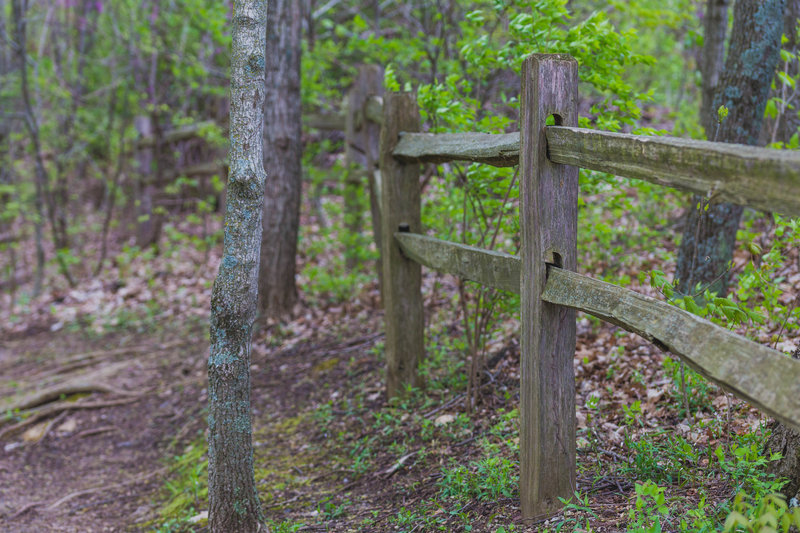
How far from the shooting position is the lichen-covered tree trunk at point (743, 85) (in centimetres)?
396

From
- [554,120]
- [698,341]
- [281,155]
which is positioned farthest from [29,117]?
[698,341]

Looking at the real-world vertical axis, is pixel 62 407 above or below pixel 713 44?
below

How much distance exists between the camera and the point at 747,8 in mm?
4027

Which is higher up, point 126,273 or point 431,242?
point 431,242

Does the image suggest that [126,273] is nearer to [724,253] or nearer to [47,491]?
[47,491]

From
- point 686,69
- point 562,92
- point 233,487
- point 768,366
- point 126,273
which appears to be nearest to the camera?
point 768,366

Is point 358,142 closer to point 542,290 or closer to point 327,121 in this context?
point 327,121

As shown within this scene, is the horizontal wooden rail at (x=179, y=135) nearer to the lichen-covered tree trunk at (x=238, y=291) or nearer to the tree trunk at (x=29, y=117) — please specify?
the tree trunk at (x=29, y=117)

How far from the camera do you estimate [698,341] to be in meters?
1.90

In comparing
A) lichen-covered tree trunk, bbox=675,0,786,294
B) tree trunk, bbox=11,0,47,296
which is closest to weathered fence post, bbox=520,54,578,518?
lichen-covered tree trunk, bbox=675,0,786,294

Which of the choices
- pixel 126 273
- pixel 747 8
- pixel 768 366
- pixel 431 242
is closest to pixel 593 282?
pixel 768 366

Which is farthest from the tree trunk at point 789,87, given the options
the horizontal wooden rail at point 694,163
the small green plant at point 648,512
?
the small green plant at point 648,512

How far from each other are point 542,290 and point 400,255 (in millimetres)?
1879

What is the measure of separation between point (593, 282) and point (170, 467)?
139 inches
